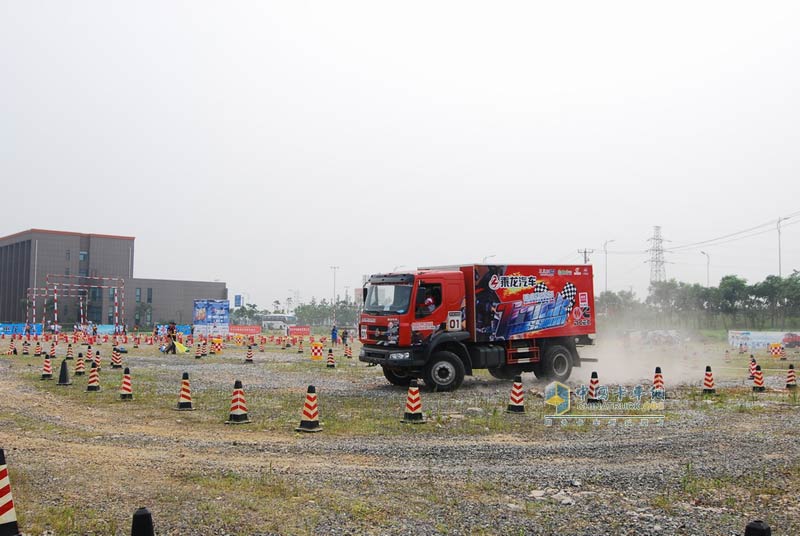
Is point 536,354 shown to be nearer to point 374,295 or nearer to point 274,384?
point 374,295

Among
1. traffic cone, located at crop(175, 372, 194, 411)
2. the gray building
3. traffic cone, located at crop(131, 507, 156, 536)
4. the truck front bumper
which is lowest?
traffic cone, located at crop(175, 372, 194, 411)

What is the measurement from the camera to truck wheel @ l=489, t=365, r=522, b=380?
71.6ft

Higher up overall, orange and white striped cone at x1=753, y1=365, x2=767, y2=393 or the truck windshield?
the truck windshield

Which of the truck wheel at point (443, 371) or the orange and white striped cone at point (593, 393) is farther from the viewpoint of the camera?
the truck wheel at point (443, 371)

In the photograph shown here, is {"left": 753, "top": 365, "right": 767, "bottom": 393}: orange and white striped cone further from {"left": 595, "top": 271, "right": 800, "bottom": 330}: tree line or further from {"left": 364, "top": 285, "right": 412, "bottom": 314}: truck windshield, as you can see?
{"left": 595, "top": 271, "right": 800, "bottom": 330}: tree line

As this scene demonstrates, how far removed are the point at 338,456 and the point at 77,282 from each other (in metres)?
105

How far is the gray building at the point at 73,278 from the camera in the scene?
332 feet

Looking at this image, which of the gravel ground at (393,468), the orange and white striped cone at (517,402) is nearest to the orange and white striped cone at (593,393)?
the gravel ground at (393,468)

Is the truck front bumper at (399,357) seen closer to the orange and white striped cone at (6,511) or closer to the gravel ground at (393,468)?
the gravel ground at (393,468)

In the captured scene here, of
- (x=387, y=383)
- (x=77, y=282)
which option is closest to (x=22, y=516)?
(x=387, y=383)

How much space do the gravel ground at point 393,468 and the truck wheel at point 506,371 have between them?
11.1ft

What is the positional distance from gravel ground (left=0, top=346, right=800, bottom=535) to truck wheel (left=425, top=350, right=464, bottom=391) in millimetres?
1438

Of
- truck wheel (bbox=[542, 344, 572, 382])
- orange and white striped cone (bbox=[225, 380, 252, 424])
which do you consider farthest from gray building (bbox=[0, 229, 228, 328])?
orange and white striped cone (bbox=[225, 380, 252, 424])

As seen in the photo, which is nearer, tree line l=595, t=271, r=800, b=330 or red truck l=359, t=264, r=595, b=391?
red truck l=359, t=264, r=595, b=391
